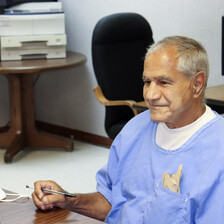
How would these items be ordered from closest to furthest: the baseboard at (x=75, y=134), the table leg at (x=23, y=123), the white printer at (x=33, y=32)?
the white printer at (x=33, y=32), the table leg at (x=23, y=123), the baseboard at (x=75, y=134)

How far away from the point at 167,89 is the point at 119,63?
2091 millimetres

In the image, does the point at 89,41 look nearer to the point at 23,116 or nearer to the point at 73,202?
the point at 23,116

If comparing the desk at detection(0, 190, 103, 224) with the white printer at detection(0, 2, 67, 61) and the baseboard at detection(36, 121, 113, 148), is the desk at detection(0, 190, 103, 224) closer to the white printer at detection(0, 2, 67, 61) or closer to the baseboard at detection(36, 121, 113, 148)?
the white printer at detection(0, 2, 67, 61)

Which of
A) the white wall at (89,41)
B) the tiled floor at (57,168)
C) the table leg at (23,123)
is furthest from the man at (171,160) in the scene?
the table leg at (23,123)

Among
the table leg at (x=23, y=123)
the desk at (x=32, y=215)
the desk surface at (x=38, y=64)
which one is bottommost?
the table leg at (x=23, y=123)

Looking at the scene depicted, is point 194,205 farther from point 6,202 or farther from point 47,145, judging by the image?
point 47,145

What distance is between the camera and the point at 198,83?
149 cm

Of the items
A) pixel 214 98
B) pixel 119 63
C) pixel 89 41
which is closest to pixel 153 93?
pixel 214 98

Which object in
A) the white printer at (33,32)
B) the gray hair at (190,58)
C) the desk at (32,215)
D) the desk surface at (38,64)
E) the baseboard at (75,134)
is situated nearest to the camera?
the desk at (32,215)

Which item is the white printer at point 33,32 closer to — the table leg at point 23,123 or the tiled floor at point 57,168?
the table leg at point 23,123

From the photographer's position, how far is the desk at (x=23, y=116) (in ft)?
14.2

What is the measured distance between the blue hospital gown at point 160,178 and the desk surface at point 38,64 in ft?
7.94

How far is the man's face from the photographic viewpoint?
147 centimetres

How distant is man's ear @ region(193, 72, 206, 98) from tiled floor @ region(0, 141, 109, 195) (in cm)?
219
